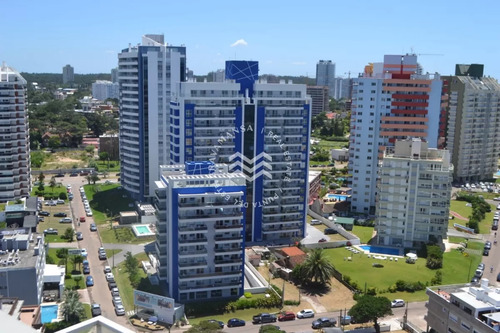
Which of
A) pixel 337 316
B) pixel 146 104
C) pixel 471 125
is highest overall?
pixel 146 104

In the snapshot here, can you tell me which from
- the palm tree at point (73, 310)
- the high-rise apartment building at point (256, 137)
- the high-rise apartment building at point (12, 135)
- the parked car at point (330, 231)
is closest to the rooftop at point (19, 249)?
the palm tree at point (73, 310)

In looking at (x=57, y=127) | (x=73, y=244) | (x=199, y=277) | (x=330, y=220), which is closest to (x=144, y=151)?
(x=73, y=244)

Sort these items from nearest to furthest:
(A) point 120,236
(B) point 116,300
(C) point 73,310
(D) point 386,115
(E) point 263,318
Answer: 1. (C) point 73,310
2. (E) point 263,318
3. (B) point 116,300
4. (A) point 120,236
5. (D) point 386,115

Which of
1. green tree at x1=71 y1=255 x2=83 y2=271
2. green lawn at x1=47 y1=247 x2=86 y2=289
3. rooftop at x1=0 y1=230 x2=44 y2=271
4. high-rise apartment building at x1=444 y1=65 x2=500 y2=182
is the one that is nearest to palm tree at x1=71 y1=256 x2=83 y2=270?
green tree at x1=71 y1=255 x2=83 y2=271

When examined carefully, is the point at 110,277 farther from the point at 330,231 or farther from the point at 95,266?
the point at 330,231

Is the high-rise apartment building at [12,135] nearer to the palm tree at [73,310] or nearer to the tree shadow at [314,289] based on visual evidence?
the palm tree at [73,310]

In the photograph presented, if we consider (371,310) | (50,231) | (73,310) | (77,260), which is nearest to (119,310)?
(73,310)
